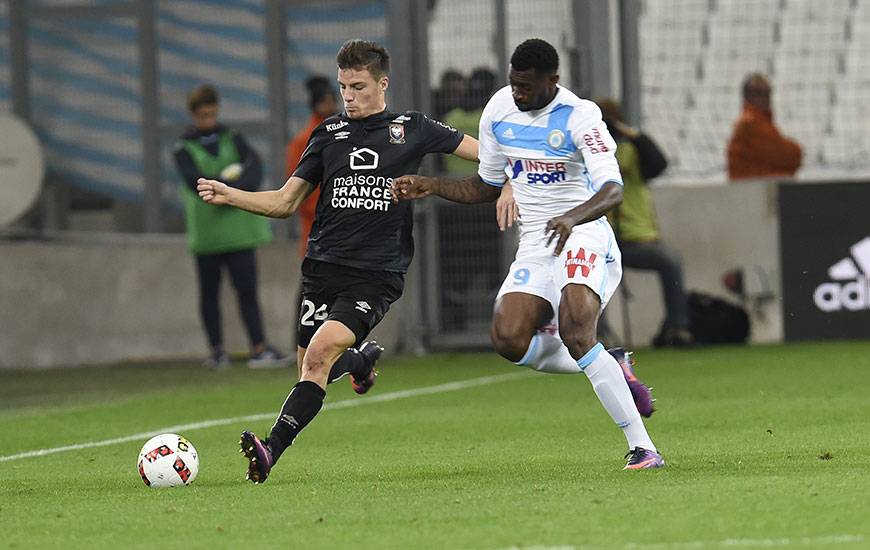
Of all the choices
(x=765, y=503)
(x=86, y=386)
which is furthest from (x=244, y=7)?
(x=765, y=503)

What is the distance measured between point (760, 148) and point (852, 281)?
165 cm

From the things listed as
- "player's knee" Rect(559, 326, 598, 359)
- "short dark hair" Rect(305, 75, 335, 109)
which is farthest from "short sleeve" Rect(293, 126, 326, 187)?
"short dark hair" Rect(305, 75, 335, 109)

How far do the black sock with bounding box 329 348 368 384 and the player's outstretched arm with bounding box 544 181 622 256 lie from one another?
1.70m

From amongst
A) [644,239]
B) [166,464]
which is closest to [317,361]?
[166,464]

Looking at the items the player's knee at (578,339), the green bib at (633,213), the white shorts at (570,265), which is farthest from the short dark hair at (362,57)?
the green bib at (633,213)

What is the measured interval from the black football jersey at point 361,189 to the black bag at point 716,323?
8386 mm

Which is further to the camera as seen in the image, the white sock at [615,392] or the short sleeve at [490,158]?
the short sleeve at [490,158]

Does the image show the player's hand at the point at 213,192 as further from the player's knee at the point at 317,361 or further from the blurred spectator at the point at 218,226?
the blurred spectator at the point at 218,226

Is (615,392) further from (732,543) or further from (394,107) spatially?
(394,107)

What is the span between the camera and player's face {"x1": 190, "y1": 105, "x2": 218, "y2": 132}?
50.8 ft

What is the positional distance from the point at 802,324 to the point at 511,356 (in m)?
8.30

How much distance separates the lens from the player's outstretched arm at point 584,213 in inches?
299

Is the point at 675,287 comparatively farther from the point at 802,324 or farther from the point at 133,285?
the point at 133,285

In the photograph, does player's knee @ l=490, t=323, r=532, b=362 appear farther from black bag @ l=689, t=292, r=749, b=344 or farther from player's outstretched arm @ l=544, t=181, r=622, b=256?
black bag @ l=689, t=292, r=749, b=344
